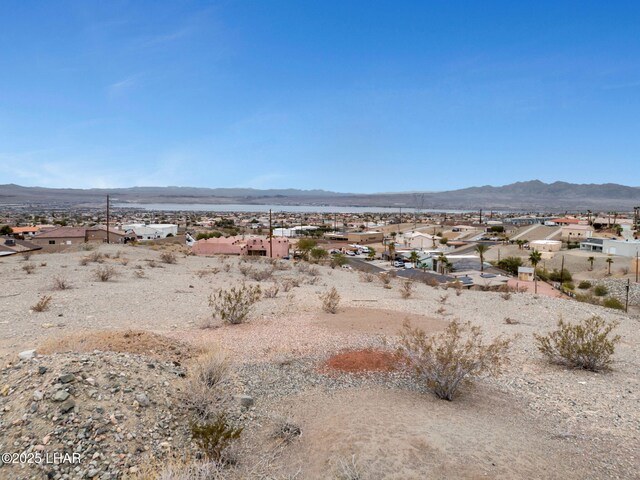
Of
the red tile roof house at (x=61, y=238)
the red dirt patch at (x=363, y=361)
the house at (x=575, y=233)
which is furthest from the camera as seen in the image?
the house at (x=575, y=233)

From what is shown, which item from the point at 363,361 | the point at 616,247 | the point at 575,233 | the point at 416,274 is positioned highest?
the point at 363,361

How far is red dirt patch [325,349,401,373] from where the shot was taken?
8.41 m

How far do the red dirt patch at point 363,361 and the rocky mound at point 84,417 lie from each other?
318 centimetres

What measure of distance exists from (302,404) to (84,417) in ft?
9.73

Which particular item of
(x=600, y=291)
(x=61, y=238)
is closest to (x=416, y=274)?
(x=600, y=291)

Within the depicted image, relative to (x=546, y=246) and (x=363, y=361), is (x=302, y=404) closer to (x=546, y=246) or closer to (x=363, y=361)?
(x=363, y=361)

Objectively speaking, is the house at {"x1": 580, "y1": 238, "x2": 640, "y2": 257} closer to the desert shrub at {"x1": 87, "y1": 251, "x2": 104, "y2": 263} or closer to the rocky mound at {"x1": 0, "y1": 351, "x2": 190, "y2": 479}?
the desert shrub at {"x1": 87, "y1": 251, "x2": 104, "y2": 263}

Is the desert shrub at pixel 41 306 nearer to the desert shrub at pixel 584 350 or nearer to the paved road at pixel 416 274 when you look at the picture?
the desert shrub at pixel 584 350

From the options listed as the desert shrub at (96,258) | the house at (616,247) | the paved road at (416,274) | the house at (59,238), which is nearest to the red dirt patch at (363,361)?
the desert shrub at (96,258)

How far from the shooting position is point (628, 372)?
30.5 ft

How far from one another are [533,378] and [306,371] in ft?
14.1

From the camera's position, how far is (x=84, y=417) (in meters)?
5.12

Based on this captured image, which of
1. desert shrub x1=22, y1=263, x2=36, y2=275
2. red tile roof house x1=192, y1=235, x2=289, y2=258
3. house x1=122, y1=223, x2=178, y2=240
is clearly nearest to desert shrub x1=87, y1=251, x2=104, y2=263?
desert shrub x1=22, y1=263, x2=36, y2=275

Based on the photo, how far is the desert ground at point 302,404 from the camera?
4969mm
